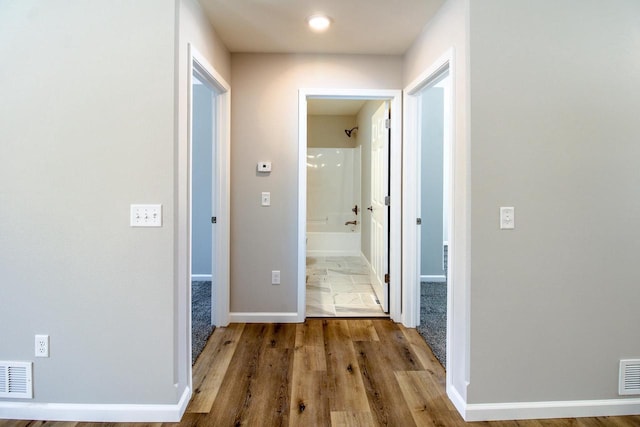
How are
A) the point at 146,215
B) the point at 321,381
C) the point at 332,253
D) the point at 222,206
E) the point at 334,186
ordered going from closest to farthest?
the point at 146,215, the point at 321,381, the point at 222,206, the point at 332,253, the point at 334,186

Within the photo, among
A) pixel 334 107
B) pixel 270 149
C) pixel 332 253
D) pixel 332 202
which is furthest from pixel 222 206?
pixel 332 202

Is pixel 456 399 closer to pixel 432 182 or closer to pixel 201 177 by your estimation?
pixel 432 182

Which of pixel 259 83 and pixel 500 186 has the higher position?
pixel 259 83

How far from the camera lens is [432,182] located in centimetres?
447

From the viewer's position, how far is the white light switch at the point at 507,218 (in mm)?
1904

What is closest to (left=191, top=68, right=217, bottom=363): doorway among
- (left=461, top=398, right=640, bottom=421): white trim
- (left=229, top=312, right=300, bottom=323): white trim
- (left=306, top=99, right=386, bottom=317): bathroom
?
(left=229, top=312, right=300, bottom=323): white trim

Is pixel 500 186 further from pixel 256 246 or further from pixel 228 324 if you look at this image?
pixel 228 324

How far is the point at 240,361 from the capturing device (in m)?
2.53

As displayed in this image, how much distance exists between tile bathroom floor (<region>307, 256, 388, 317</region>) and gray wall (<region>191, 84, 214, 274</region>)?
144 centimetres

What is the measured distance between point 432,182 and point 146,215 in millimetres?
3502

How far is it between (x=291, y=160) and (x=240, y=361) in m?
1.68

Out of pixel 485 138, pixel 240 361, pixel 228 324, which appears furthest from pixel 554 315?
pixel 228 324

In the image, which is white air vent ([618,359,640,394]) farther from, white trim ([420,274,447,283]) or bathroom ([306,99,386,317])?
bathroom ([306,99,386,317])

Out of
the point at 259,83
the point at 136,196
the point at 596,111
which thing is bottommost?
the point at 136,196
